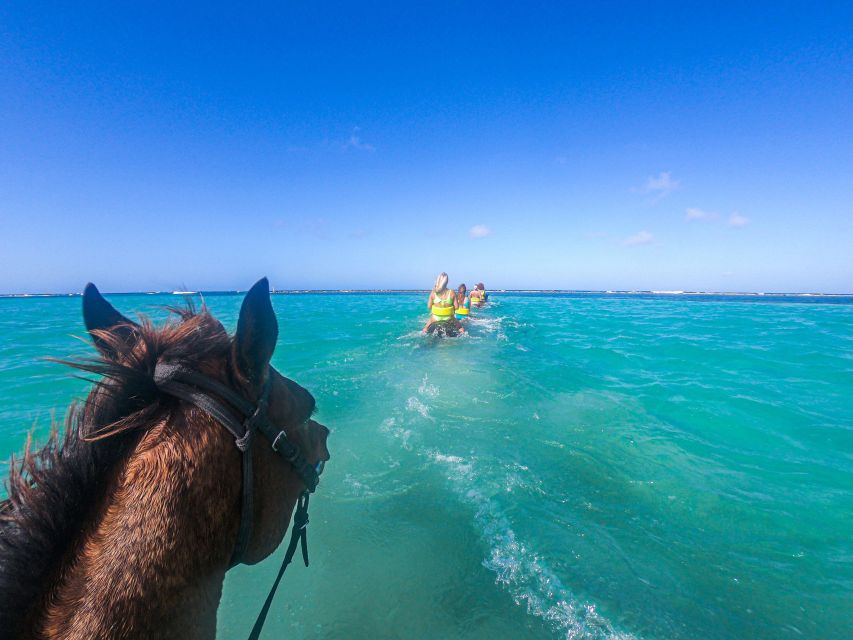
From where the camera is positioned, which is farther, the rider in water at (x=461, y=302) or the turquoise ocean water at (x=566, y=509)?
the rider in water at (x=461, y=302)

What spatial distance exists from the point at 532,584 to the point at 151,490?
339 cm

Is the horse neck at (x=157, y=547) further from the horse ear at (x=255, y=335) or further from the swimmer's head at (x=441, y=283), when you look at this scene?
the swimmer's head at (x=441, y=283)

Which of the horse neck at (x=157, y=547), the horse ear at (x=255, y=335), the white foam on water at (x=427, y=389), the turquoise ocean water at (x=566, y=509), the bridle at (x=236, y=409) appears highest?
the horse ear at (x=255, y=335)

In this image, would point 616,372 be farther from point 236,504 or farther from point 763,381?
point 236,504

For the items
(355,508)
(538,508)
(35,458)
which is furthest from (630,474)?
(35,458)

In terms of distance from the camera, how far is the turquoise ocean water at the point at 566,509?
299cm

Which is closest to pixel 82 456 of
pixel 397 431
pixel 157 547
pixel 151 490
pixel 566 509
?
pixel 151 490

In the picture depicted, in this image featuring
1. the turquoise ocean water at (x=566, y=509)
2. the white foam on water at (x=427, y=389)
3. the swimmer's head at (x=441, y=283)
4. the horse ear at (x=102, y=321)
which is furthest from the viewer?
the swimmer's head at (x=441, y=283)

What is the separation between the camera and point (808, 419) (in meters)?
7.25

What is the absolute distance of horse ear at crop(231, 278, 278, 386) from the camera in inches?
54.1

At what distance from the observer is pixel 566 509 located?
171 inches

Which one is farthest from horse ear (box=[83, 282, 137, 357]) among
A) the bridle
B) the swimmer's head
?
the swimmer's head

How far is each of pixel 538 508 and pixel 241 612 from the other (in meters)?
3.37

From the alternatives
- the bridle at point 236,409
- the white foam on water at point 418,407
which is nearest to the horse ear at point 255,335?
the bridle at point 236,409
